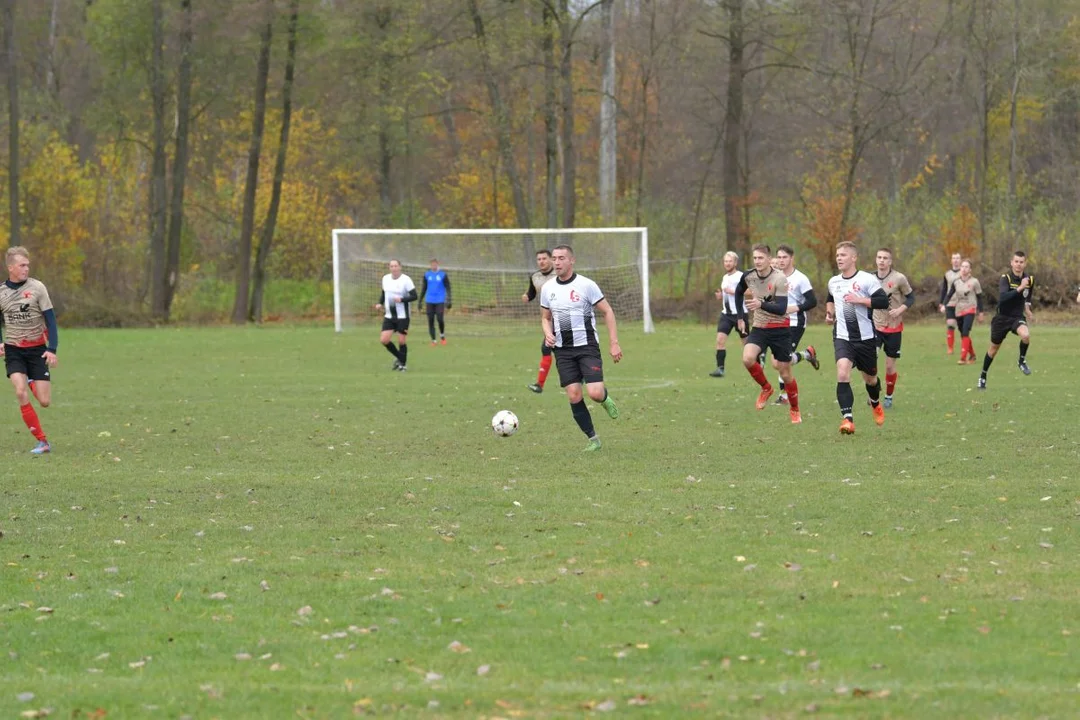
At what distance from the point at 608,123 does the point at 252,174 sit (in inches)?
455

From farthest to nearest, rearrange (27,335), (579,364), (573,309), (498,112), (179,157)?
(179,157) → (498,112) → (27,335) → (579,364) → (573,309)

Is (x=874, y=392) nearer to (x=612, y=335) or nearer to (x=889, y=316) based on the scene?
(x=889, y=316)

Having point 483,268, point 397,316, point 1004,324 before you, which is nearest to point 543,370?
point 397,316

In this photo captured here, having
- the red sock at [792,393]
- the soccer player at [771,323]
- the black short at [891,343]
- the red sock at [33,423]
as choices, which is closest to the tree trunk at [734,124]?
the black short at [891,343]

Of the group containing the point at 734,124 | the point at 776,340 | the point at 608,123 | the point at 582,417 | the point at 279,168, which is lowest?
the point at 582,417

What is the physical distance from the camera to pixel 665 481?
11453mm

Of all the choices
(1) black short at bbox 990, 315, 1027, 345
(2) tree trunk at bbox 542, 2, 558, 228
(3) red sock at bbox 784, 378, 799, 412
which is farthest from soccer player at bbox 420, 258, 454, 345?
(3) red sock at bbox 784, 378, 799, 412

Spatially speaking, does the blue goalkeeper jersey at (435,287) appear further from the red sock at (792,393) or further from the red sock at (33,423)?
the red sock at (33,423)

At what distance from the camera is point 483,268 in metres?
36.8

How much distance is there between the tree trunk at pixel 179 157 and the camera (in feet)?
141

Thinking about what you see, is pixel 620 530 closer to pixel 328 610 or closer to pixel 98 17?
pixel 328 610

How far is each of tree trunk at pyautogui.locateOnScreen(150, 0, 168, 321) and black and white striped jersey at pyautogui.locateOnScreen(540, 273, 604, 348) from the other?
104ft

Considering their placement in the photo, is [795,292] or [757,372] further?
[757,372]

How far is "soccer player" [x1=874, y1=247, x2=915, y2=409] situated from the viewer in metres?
16.4
